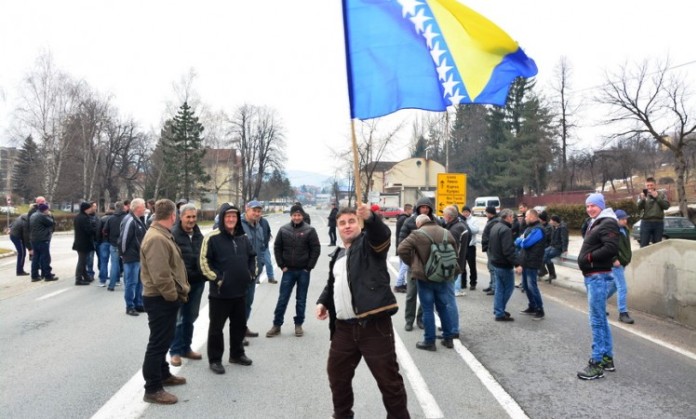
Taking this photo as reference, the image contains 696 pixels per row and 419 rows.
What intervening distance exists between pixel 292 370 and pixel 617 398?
320 cm

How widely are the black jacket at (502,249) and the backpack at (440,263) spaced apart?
6.17ft

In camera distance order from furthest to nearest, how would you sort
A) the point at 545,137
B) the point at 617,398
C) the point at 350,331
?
the point at 545,137
the point at 617,398
the point at 350,331

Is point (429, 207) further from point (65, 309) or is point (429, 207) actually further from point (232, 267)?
point (65, 309)

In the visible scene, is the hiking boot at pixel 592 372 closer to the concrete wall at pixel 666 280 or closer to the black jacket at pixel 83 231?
the concrete wall at pixel 666 280

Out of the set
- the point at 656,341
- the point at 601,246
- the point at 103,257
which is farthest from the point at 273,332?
the point at 103,257

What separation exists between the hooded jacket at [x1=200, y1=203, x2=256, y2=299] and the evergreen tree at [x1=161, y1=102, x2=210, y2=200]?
4641 centimetres

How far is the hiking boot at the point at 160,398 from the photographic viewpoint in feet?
13.8

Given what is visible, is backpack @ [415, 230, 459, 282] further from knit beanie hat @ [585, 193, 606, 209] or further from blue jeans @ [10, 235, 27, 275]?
blue jeans @ [10, 235, 27, 275]

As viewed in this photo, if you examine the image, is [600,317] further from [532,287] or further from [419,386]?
[532,287]

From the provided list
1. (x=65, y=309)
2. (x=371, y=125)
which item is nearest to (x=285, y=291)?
(x=65, y=309)

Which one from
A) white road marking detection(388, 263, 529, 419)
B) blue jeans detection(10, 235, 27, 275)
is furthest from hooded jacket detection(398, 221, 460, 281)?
blue jeans detection(10, 235, 27, 275)

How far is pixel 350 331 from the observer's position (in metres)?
3.54

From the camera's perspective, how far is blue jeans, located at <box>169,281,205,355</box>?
5402mm

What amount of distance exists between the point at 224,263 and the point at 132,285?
3581mm
